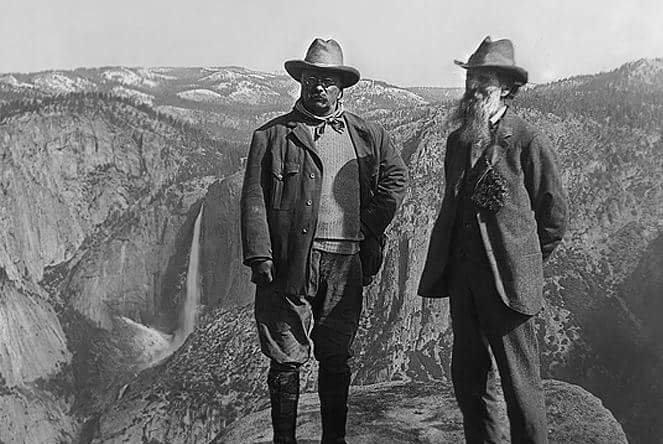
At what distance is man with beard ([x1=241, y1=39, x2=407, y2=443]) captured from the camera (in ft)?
12.1

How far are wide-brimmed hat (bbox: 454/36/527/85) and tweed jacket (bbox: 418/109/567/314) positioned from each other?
189mm

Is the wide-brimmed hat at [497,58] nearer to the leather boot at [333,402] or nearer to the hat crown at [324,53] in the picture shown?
the hat crown at [324,53]

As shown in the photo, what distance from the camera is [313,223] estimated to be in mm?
3697

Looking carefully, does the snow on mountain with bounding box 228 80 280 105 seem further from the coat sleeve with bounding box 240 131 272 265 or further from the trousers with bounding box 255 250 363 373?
the trousers with bounding box 255 250 363 373

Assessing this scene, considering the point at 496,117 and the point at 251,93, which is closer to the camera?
the point at 496,117

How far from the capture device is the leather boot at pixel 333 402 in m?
3.83

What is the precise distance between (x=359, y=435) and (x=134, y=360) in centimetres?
1796

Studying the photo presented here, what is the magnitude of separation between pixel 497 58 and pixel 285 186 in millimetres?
1097

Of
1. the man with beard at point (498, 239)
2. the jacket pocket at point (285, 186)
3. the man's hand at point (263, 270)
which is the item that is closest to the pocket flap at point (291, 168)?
the jacket pocket at point (285, 186)

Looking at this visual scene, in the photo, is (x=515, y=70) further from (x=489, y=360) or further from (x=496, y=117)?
(x=489, y=360)

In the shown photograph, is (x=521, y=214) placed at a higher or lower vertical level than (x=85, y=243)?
higher

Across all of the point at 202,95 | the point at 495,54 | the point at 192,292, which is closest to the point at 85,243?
the point at 192,292

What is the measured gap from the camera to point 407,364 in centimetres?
1359

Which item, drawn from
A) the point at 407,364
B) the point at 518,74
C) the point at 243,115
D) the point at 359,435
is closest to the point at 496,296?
the point at 518,74
